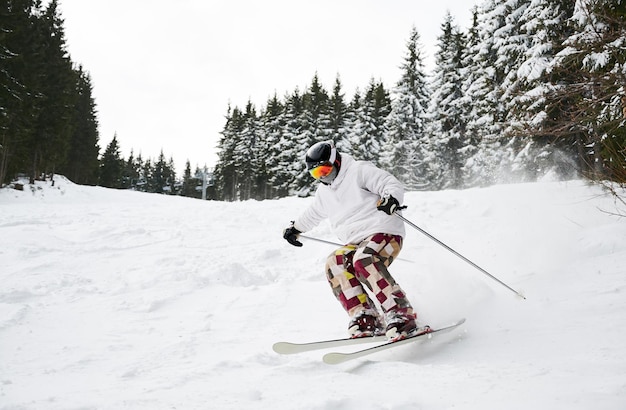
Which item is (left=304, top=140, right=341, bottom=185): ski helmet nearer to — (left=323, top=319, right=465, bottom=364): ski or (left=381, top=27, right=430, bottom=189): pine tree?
(left=323, top=319, right=465, bottom=364): ski

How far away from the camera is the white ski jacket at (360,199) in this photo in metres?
3.72

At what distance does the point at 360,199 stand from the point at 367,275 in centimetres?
78

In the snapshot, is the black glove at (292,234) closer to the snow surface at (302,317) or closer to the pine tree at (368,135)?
the snow surface at (302,317)

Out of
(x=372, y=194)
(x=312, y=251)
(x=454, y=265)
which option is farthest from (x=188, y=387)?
(x=312, y=251)

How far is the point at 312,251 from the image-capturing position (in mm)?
7492

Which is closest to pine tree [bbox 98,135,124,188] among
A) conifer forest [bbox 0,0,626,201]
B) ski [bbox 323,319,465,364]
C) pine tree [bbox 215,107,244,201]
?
conifer forest [bbox 0,0,626,201]

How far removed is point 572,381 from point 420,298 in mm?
2240

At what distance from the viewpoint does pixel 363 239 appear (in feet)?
12.5

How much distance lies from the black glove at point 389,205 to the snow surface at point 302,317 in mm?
1150

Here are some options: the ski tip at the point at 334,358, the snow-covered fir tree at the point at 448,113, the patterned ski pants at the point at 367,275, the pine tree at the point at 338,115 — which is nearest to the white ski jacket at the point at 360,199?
the patterned ski pants at the point at 367,275

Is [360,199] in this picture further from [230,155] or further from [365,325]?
[230,155]

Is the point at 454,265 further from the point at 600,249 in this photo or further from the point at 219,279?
the point at 219,279

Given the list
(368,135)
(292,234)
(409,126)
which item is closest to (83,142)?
(368,135)

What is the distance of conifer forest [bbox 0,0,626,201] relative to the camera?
5.40 metres
